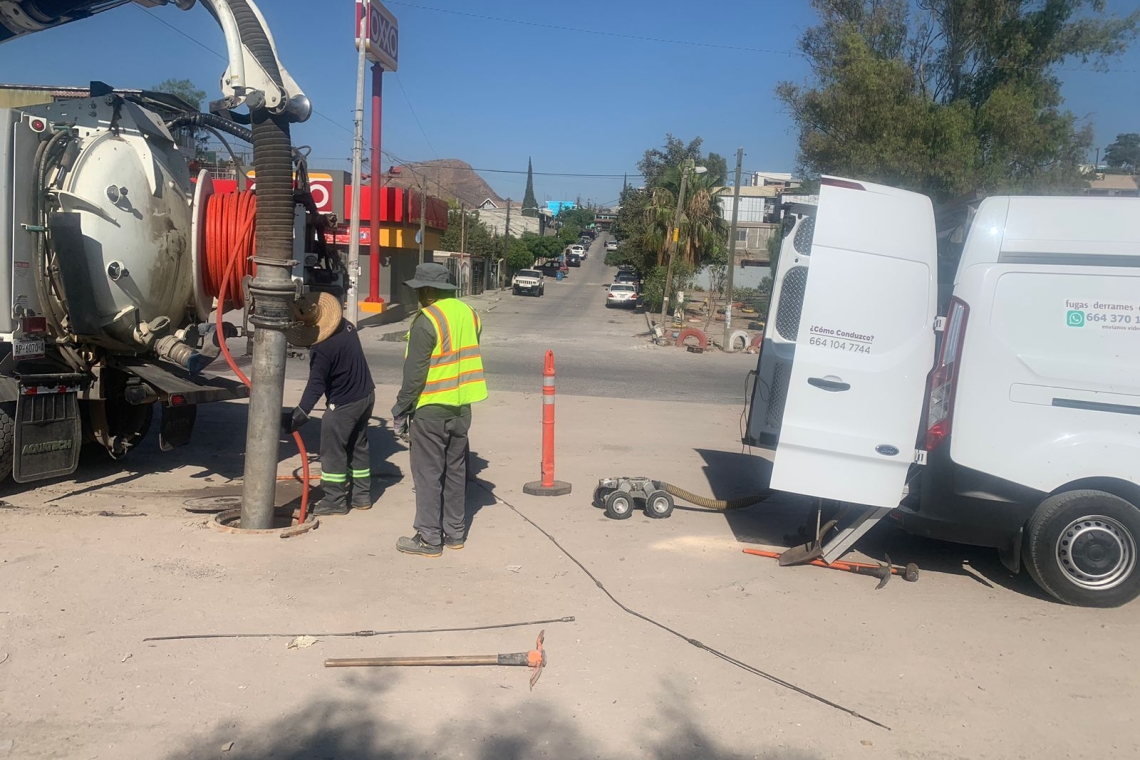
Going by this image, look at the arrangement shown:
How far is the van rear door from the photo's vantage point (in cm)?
553

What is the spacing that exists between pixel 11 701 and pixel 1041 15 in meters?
27.1

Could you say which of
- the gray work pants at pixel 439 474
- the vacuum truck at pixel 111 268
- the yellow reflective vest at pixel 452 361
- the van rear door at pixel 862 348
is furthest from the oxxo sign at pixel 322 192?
the van rear door at pixel 862 348

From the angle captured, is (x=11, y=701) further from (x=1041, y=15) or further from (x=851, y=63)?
(x=1041, y=15)

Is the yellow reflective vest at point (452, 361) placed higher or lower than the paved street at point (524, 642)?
higher

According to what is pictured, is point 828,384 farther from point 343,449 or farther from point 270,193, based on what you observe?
point 270,193

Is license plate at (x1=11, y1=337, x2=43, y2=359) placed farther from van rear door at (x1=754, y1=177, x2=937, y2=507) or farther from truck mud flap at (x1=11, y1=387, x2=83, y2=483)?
van rear door at (x1=754, y1=177, x2=937, y2=507)

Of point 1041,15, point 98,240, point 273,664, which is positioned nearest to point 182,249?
point 98,240

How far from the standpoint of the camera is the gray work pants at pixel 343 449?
Result: 22.4 ft

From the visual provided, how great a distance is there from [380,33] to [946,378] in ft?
82.1

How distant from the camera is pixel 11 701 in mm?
3910

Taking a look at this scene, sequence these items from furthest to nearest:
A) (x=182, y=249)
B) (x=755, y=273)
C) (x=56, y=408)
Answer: (x=755, y=273) < (x=182, y=249) < (x=56, y=408)

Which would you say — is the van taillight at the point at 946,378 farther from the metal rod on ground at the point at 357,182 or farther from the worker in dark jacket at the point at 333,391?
the metal rod on ground at the point at 357,182

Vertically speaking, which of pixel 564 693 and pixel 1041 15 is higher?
pixel 1041 15

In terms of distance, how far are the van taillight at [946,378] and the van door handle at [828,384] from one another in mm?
535
